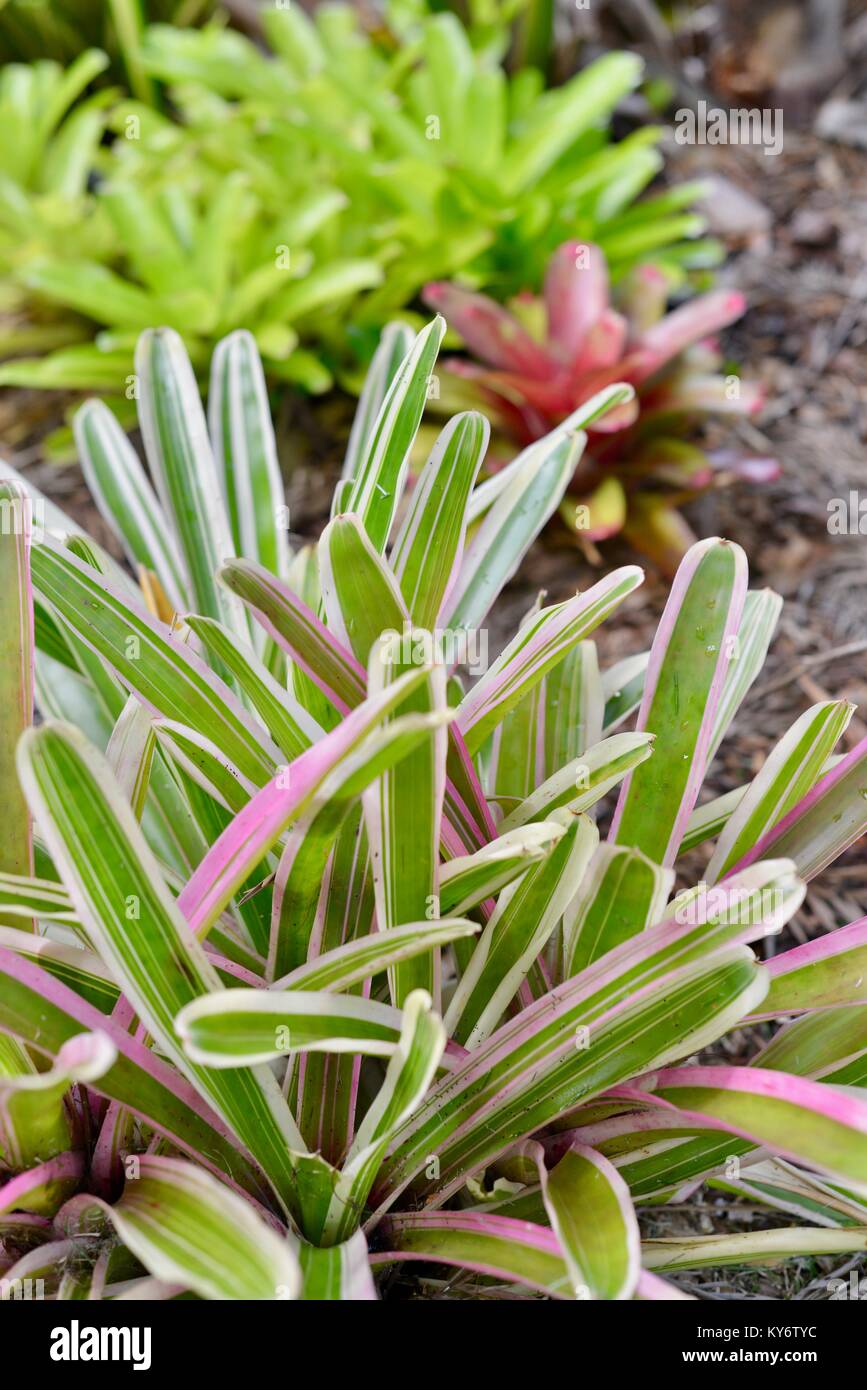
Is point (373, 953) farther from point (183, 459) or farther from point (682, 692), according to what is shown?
point (183, 459)

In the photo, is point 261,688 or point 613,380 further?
point 613,380

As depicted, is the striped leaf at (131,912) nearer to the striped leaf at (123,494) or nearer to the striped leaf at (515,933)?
the striped leaf at (515,933)

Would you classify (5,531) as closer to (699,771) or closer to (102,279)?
(699,771)

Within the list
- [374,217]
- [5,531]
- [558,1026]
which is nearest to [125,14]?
[374,217]

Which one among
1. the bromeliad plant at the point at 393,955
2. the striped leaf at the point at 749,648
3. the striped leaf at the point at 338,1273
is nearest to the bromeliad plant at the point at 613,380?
the striped leaf at the point at 749,648

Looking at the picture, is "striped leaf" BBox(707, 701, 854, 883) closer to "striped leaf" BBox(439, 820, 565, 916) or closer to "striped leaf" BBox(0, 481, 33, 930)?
"striped leaf" BBox(439, 820, 565, 916)

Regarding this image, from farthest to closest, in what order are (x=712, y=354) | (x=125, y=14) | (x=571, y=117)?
(x=125, y=14) → (x=571, y=117) → (x=712, y=354)

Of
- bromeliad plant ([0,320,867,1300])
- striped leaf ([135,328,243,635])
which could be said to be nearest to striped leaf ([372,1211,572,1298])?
bromeliad plant ([0,320,867,1300])

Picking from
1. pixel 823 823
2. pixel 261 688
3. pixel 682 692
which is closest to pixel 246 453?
pixel 261 688

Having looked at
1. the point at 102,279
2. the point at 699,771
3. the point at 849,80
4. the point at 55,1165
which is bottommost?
the point at 55,1165
